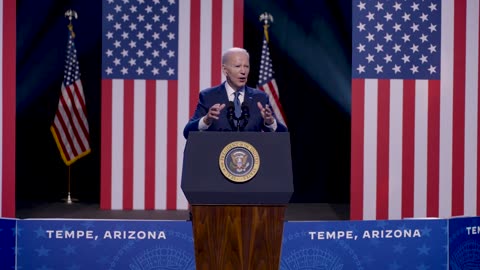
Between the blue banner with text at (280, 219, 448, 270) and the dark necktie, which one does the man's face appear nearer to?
the dark necktie

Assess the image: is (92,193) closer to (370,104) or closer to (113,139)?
(113,139)

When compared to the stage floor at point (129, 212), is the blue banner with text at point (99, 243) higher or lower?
higher

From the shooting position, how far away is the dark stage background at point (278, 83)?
28.0ft

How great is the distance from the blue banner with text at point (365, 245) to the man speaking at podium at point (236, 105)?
0.78 metres

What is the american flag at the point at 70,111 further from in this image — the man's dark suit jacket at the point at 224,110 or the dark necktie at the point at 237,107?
the dark necktie at the point at 237,107

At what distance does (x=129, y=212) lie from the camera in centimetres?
742

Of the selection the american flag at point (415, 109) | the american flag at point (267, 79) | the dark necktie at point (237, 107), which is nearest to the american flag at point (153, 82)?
the american flag at point (267, 79)

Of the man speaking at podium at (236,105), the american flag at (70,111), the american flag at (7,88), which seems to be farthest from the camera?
the american flag at (70,111)

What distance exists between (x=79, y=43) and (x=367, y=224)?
17.8 feet

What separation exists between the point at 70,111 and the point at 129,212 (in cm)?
144

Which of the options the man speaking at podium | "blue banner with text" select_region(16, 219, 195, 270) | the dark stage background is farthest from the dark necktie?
the dark stage background

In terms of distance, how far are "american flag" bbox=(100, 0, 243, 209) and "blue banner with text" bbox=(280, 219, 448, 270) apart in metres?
3.51

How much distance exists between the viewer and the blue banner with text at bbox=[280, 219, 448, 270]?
13.7 ft

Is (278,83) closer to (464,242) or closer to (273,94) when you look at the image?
(273,94)
